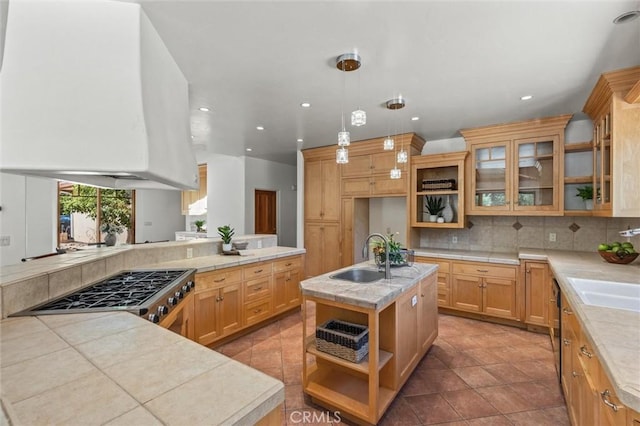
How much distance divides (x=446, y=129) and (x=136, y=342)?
13.4ft

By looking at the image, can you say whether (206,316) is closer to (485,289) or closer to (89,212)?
(485,289)

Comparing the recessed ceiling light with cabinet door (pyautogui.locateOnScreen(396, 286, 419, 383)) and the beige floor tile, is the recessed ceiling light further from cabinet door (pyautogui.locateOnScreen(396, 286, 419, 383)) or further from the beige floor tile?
the beige floor tile

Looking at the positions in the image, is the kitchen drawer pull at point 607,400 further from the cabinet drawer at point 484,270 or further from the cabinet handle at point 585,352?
the cabinet drawer at point 484,270

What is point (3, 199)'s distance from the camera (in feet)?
11.4

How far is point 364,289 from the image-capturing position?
6.60 feet

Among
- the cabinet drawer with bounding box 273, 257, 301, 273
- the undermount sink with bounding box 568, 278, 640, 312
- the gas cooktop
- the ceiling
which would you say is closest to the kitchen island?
the gas cooktop

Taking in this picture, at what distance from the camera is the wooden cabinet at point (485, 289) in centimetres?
348

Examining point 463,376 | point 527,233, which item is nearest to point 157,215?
point 463,376

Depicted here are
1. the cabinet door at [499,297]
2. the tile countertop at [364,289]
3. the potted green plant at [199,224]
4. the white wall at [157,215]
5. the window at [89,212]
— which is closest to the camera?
the tile countertop at [364,289]

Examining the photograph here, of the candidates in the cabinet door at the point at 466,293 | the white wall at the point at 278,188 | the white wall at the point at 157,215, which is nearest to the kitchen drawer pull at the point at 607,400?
the cabinet door at the point at 466,293

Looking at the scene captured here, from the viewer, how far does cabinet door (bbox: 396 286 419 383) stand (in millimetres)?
2127

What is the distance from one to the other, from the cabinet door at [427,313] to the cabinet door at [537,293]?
1.33 meters

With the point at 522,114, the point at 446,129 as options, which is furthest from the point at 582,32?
the point at 446,129

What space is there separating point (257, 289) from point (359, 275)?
1.36 meters
